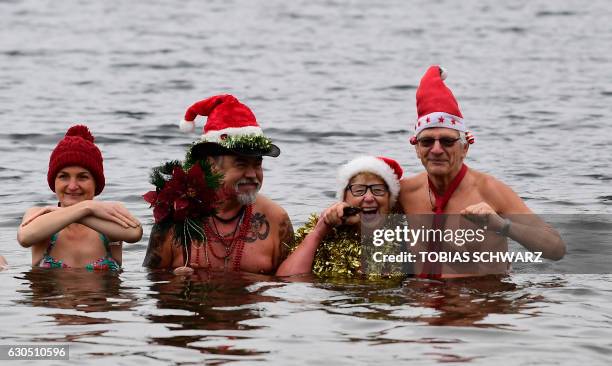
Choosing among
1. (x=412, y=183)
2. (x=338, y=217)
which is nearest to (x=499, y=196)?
(x=412, y=183)

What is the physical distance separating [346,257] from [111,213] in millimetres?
2164

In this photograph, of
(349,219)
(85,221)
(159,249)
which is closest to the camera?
(349,219)

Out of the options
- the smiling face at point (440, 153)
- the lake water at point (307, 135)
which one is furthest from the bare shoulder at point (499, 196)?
the lake water at point (307, 135)

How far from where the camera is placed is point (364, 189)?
41.2 ft

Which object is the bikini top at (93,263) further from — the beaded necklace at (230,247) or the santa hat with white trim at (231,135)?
the santa hat with white trim at (231,135)

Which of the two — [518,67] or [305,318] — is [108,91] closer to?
[518,67]

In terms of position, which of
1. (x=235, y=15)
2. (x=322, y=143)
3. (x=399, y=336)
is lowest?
(x=399, y=336)

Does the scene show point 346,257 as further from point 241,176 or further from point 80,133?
point 80,133

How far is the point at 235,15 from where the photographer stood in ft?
149

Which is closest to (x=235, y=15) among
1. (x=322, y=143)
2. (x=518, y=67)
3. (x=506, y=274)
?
(x=518, y=67)

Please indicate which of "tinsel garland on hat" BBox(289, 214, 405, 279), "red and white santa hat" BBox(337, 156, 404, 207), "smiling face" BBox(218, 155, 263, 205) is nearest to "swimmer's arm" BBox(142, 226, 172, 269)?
"smiling face" BBox(218, 155, 263, 205)

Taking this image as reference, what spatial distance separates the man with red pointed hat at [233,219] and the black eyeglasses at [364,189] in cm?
86

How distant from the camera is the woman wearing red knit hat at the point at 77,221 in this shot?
12595mm

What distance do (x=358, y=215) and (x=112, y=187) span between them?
760cm
